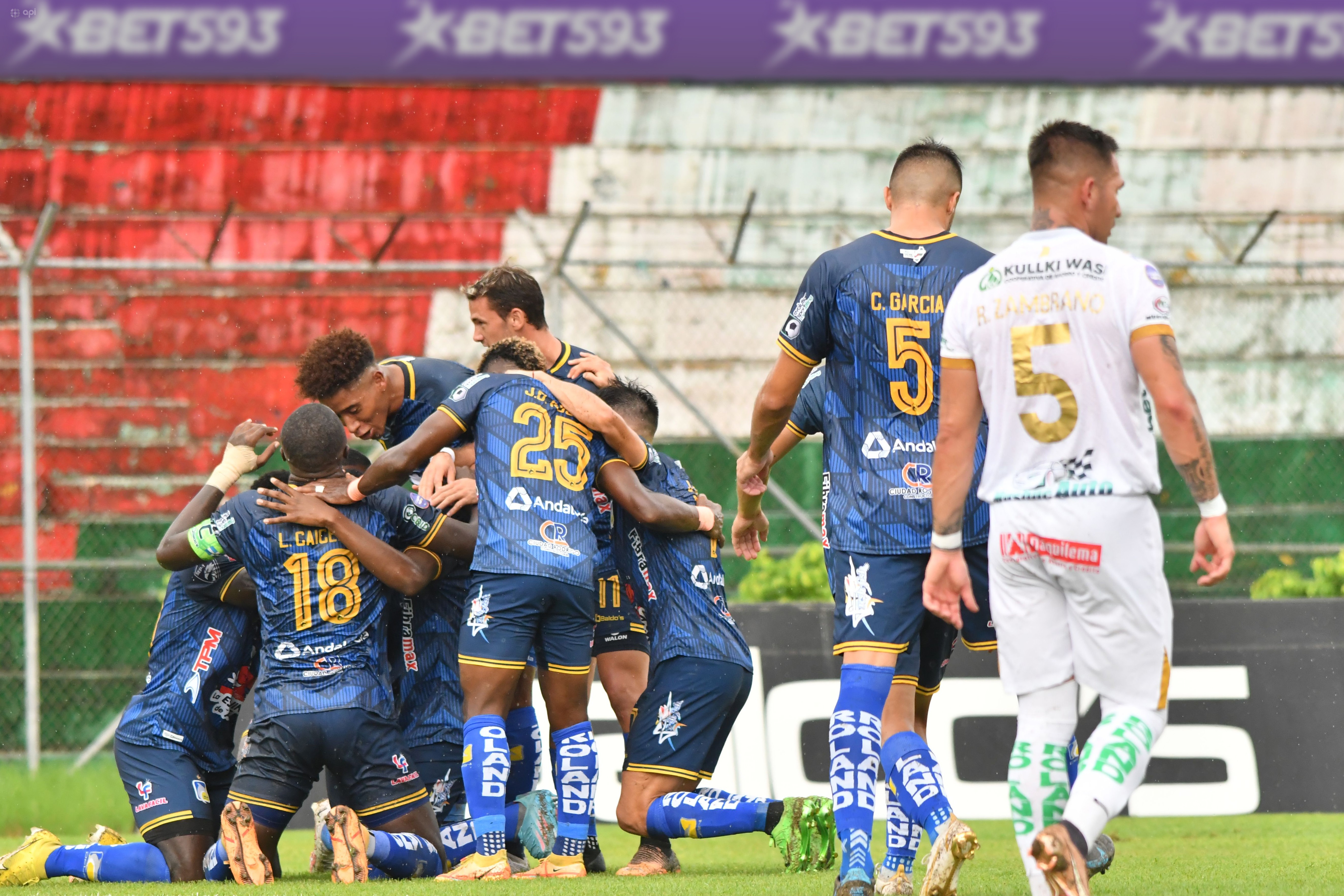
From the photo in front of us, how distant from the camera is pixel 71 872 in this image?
209 inches

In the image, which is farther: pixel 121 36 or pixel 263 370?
pixel 121 36

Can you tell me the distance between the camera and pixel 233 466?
5711 millimetres

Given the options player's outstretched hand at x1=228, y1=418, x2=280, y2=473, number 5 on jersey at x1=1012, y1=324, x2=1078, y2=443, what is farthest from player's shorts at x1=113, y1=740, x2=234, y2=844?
number 5 on jersey at x1=1012, y1=324, x2=1078, y2=443

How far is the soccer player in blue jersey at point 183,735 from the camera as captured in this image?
209 inches

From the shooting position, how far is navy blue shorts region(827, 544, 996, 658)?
4.44 m

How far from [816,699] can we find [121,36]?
37.2ft

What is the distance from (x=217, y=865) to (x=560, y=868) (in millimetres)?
1184

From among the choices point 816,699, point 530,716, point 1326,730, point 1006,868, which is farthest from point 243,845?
point 1326,730

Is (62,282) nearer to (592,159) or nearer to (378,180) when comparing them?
(378,180)

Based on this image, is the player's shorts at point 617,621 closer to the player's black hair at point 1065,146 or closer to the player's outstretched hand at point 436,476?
the player's outstretched hand at point 436,476

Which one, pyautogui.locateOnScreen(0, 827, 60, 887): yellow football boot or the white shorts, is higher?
the white shorts

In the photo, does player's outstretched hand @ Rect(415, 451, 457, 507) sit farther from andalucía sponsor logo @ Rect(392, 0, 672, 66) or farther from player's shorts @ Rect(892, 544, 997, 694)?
andalucía sponsor logo @ Rect(392, 0, 672, 66)

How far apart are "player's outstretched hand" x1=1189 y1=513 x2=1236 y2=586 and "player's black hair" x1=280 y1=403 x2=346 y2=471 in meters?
2.93

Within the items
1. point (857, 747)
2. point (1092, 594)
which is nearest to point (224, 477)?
point (857, 747)
